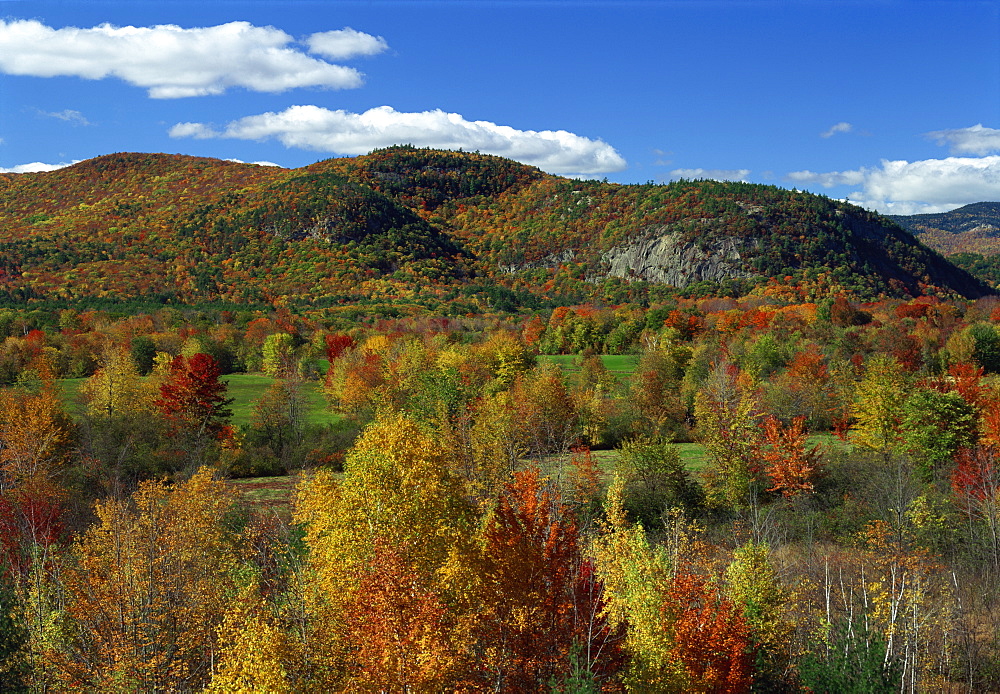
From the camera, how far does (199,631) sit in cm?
2047

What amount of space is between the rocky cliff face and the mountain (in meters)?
0.32

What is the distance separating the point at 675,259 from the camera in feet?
542

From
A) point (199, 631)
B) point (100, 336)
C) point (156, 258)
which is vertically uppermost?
point (156, 258)

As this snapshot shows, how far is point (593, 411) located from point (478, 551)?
39.7 m

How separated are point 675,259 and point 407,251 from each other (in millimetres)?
67483

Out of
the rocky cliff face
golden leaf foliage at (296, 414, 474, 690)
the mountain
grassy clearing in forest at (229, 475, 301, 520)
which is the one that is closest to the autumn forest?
golden leaf foliage at (296, 414, 474, 690)

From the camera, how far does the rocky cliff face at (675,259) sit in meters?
158

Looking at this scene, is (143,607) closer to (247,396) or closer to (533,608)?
(533,608)

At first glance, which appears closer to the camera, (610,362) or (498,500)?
(498,500)

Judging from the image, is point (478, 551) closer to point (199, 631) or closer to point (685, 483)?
point (199, 631)

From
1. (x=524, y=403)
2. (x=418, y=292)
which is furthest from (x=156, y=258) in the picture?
(x=524, y=403)

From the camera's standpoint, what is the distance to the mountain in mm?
143125

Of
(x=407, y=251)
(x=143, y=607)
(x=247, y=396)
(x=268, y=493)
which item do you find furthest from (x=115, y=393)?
(x=407, y=251)

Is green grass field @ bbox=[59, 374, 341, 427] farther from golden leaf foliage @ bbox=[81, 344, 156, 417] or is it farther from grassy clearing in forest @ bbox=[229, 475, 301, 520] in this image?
grassy clearing in forest @ bbox=[229, 475, 301, 520]
